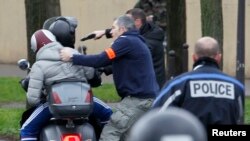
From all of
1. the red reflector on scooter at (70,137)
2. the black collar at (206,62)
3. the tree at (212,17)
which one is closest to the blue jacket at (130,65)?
the red reflector on scooter at (70,137)

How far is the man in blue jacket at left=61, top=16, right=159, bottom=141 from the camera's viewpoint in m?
7.39

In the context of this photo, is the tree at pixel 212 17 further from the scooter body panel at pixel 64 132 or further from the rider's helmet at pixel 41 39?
the scooter body panel at pixel 64 132

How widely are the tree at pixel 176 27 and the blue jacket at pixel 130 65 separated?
706cm

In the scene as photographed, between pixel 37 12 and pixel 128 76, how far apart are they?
451 centimetres

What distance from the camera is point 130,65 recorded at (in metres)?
7.42

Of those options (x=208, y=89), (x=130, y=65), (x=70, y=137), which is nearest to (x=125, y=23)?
(x=130, y=65)

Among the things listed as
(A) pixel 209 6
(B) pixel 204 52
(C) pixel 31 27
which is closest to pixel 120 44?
(B) pixel 204 52

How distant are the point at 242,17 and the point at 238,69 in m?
0.63

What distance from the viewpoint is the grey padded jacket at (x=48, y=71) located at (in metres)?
7.20

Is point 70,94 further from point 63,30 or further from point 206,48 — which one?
point 206,48

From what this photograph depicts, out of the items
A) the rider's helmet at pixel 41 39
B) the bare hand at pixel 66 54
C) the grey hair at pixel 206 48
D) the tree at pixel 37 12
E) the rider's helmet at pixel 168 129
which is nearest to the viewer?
the rider's helmet at pixel 168 129

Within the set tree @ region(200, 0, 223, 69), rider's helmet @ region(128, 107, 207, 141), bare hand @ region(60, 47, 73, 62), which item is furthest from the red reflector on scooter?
tree @ region(200, 0, 223, 69)

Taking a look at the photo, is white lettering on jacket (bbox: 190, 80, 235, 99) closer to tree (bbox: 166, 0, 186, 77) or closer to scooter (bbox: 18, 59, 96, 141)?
scooter (bbox: 18, 59, 96, 141)

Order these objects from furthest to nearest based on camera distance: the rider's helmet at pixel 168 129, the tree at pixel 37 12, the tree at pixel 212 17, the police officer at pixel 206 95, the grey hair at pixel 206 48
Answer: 1. the tree at pixel 212 17
2. the tree at pixel 37 12
3. the grey hair at pixel 206 48
4. the police officer at pixel 206 95
5. the rider's helmet at pixel 168 129
